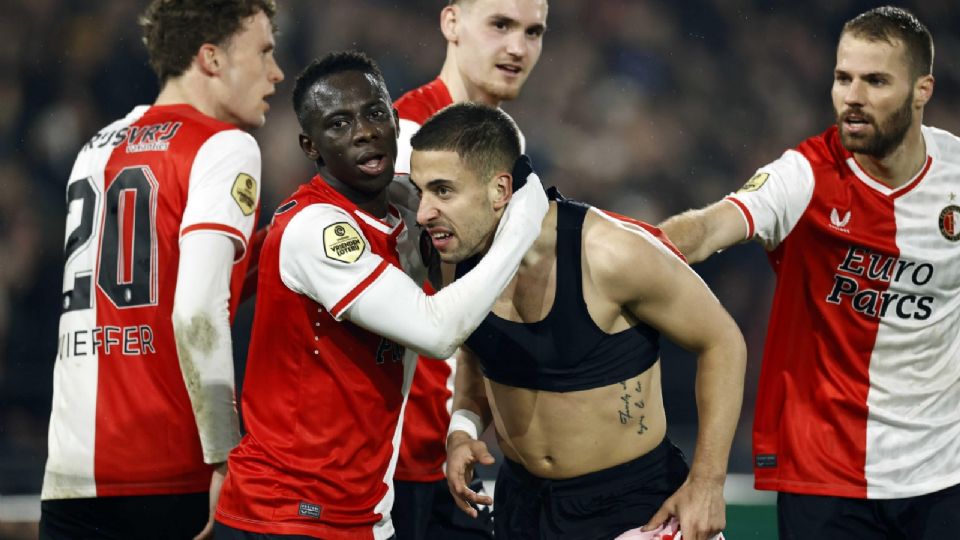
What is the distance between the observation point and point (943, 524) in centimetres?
366

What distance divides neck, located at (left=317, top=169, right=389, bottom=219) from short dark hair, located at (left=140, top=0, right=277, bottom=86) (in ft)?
2.71

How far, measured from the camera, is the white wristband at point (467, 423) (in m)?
3.15

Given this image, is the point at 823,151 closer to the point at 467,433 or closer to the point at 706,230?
the point at 706,230

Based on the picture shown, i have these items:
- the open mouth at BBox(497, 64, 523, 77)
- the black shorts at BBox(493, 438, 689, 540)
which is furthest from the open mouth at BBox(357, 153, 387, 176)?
the open mouth at BBox(497, 64, 523, 77)

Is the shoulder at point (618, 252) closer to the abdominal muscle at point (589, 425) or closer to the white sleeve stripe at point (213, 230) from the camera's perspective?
the abdominal muscle at point (589, 425)

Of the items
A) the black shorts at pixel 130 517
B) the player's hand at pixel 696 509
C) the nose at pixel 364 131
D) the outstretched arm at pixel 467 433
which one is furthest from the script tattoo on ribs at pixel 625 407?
the black shorts at pixel 130 517

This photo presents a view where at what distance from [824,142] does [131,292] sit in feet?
7.22

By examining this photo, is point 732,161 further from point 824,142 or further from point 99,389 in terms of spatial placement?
point 99,389

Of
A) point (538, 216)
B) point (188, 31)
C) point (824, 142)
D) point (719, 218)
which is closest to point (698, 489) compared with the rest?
point (538, 216)

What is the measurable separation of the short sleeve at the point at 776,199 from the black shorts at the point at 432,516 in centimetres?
117

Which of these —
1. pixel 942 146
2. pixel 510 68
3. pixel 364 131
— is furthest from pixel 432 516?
pixel 942 146

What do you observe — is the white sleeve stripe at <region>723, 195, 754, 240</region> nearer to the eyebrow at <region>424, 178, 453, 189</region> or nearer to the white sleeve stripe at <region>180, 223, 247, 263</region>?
the eyebrow at <region>424, 178, 453, 189</region>

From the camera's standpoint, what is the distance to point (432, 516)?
12.7 ft

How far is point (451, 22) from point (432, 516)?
5.75ft
